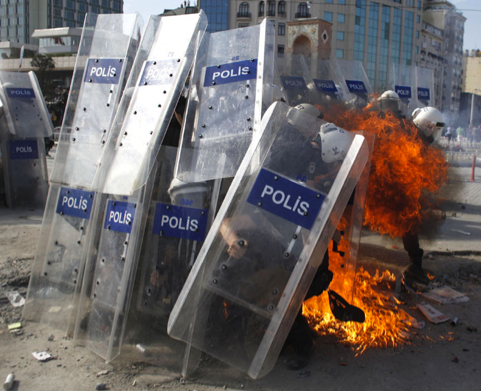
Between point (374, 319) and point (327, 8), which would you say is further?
point (327, 8)

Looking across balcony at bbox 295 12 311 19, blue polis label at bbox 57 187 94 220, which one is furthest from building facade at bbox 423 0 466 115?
blue polis label at bbox 57 187 94 220

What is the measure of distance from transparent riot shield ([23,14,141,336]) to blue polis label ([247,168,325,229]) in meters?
1.62

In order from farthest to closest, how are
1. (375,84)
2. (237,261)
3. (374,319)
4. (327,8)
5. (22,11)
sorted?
(22,11)
(327,8)
(375,84)
(374,319)
(237,261)

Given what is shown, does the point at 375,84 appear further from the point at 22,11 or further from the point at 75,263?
the point at 22,11

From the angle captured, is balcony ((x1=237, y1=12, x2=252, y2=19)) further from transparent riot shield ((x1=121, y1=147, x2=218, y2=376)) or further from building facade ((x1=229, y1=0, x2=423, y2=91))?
transparent riot shield ((x1=121, y1=147, x2=218, y2=376))

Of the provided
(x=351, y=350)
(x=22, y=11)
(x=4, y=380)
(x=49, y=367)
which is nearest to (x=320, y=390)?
(x=351, y=350)

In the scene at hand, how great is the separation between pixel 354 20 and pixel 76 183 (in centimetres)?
6314

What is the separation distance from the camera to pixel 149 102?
371cm

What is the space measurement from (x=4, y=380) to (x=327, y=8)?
63.1 metres

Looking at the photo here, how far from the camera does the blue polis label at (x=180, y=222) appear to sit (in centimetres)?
346

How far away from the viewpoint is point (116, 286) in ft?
11.5

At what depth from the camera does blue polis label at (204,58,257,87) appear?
12.1 feet

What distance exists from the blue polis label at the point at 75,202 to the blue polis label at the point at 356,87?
902cm

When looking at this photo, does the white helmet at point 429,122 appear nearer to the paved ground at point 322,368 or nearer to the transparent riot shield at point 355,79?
the paved ground at point 322,368
